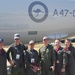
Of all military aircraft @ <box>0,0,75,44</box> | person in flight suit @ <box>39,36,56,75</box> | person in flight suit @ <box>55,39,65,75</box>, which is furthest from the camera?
military aircraft @ <box>0,0,75,44</box>

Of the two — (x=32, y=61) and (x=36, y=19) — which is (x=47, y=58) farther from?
(x=36, y=19)

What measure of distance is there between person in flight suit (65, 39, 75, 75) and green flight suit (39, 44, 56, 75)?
584 mm

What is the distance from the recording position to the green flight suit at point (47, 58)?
Result: 8570mm

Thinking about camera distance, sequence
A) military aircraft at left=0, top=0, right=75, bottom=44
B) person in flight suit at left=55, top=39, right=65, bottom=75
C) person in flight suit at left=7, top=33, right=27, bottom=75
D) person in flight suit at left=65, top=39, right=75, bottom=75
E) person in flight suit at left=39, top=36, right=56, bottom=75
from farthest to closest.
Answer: military aircraft at left=0, top=0, right=75, bottom=44, person in flight suit at left=65, top=39, right=75, bottom=75, person in flight suit at left=55, top=39, right=65, bottom=75, person in flight suit at left=39, top=36, right=56, bottom=75, person in flight suit at left=7, top=33, right=27, bottom=75

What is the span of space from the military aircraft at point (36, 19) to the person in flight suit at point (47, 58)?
7948 millimetres

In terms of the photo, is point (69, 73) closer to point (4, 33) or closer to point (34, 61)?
point (34, 61)

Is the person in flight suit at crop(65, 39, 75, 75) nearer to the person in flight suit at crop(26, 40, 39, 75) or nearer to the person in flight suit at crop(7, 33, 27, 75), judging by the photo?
the person in flight suit at crop(26, 40, 39, 75)

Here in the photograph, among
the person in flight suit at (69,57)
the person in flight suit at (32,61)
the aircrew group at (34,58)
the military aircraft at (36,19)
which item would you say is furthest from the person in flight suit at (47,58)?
the military aircraft at (36,19)

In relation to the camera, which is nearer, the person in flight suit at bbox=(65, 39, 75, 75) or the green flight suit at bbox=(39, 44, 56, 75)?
the green flight suit at bbox=(39, 44, 56, 75)

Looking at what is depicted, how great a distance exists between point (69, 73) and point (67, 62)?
426 mm

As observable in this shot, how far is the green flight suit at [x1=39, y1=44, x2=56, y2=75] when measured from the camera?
8570 millimetres

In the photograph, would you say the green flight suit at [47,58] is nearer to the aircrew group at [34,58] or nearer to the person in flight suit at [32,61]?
the aircrew group at [34,58]

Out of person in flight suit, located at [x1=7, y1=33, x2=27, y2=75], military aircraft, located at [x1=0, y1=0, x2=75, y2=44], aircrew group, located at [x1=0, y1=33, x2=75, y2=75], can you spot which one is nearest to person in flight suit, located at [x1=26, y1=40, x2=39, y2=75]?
aircrew group, located at [x1=0, y1=33, x2=75, y2=75]

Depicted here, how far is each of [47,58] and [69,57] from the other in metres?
0.82
